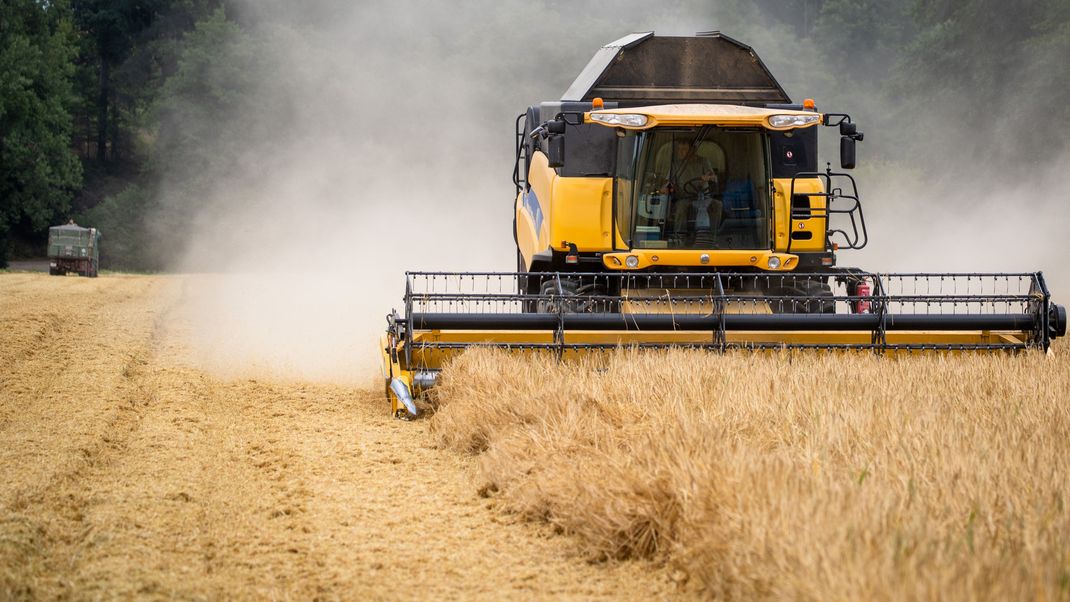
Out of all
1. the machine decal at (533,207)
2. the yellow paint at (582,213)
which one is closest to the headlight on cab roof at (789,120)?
the yellow paint at (582,213)

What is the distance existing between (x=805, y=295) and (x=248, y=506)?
574cm

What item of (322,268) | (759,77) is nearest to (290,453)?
(759,77)

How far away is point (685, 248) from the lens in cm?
976

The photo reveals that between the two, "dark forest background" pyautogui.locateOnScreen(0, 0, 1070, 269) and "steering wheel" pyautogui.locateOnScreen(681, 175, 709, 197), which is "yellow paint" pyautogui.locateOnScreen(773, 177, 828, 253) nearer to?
"steering wheel" pyautogui.locateOnScreen(681, 175, 709, 197)

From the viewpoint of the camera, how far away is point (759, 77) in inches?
445

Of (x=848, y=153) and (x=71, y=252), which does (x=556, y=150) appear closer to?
(x=848, y=153)

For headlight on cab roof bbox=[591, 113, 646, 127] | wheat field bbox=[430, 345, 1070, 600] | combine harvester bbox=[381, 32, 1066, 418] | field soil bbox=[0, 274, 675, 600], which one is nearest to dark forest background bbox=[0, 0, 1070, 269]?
combine harvester bbox=[381, 32, 1066, 418]

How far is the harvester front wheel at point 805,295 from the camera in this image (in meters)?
9.86

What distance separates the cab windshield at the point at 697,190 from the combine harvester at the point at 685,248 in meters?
0.01

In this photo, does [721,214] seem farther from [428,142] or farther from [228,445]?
[428,142]

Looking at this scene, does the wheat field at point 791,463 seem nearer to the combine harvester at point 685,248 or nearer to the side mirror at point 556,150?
the combine harvester at point 685,248

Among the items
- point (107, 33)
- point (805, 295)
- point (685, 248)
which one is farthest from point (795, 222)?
point (107, 33)

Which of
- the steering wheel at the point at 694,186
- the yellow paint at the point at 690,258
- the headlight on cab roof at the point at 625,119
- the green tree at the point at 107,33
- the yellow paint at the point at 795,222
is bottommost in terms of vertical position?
the yellow paint at the point at 690,258

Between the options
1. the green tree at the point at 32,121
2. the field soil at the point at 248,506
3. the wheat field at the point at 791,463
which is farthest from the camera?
the green tree at the point at 32,121
